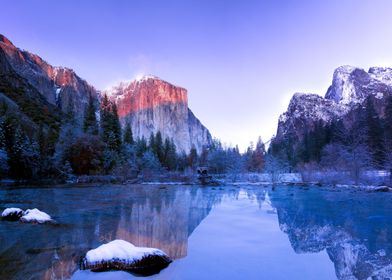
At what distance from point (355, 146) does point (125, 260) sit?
3572 centimetres

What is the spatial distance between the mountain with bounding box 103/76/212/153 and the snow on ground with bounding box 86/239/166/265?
14415 cm

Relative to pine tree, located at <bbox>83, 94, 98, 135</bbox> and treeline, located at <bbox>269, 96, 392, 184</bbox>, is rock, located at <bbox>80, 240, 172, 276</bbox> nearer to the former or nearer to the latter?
treeline, located at <bbox>269, 96, 392, 184</bbox>

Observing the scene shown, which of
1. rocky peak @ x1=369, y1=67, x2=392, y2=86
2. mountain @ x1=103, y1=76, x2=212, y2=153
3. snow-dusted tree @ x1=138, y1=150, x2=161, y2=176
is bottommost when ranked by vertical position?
snow-dusted tree @ x1=138, y1=150, x2=161, y2=176

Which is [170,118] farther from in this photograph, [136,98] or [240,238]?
[240,238]

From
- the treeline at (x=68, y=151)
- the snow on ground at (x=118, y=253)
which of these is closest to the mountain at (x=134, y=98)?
the treeline at (x=68, y=151)

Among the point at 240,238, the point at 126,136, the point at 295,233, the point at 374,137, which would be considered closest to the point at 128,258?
the point at 240,238

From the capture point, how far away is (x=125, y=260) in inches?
234

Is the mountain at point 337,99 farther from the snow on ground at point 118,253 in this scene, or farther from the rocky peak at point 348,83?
the snow on ground at point 118,253

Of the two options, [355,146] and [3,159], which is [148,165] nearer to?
Answer: [3,159]

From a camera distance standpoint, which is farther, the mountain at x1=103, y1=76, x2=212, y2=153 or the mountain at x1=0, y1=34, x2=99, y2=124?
the mountain at x1=103, y1=76, x2=212, y2=153

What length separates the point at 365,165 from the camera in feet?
109

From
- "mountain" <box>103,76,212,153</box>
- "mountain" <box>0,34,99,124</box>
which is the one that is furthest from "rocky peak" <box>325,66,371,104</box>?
"mountain" <box>0,34,99,124</box>

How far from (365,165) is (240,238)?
29930 mm

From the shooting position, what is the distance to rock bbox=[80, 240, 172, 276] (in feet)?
19.1
